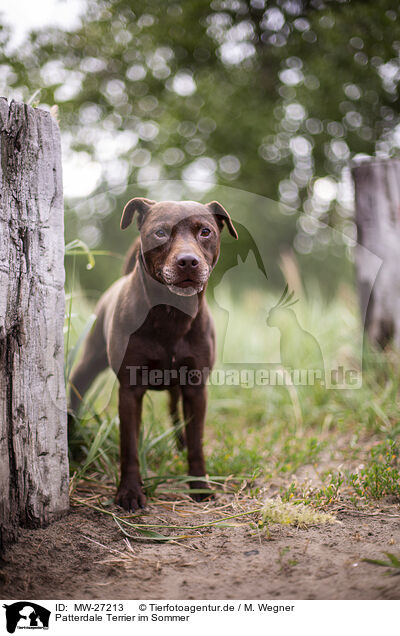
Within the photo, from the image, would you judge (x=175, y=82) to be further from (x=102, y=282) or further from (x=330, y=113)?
(x=102, y=282)

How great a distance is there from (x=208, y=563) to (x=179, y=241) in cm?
132

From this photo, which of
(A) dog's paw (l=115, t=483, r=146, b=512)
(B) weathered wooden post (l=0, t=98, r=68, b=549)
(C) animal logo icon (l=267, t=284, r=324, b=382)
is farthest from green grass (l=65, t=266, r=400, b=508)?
(B) weathered wooden post (l=0, t=98, r=68, b=549)

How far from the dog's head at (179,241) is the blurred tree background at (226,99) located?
344 mm

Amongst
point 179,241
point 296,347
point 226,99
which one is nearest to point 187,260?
point 179,241

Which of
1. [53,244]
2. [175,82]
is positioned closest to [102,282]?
[53,244]

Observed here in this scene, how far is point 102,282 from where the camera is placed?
472cm

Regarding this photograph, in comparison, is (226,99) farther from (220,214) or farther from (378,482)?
(378,482)

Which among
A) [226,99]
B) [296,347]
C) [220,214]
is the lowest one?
[296,347]

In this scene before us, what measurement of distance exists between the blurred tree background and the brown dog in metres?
0.44

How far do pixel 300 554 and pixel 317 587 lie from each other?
0.22m

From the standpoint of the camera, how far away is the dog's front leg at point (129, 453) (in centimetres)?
237

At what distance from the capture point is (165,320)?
2.41m

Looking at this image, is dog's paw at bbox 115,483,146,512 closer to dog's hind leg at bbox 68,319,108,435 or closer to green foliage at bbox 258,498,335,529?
green foliage at bbox 258,498,335,529
